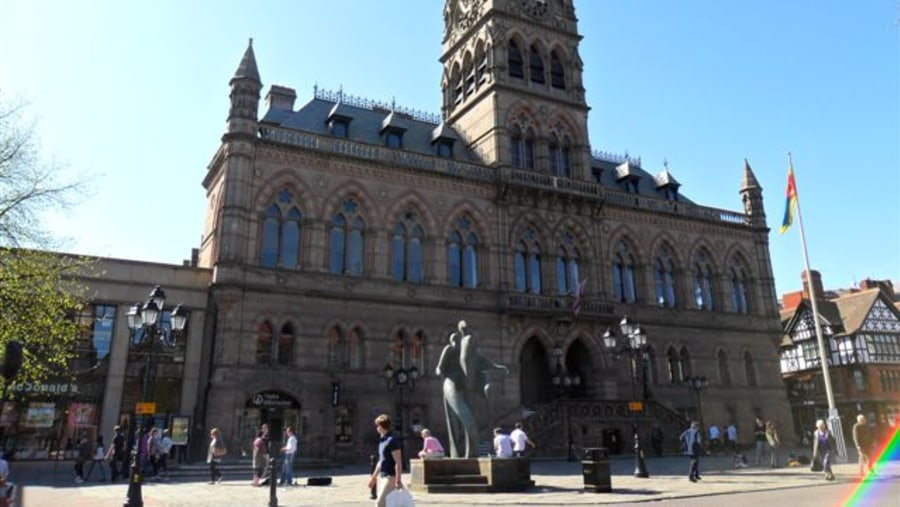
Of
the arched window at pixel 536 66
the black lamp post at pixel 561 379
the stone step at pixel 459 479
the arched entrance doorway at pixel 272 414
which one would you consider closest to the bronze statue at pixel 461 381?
the stone step at pixel 459 479

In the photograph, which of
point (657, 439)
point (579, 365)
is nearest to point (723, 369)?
point (579, 365)

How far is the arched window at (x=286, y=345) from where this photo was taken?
30.3 metres

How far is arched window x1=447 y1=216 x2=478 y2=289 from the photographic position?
1415 inches

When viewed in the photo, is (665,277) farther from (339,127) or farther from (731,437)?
(339,127)

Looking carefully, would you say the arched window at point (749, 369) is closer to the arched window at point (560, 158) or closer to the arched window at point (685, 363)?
the arched window at point (685, 363)

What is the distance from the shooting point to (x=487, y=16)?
1651 inches

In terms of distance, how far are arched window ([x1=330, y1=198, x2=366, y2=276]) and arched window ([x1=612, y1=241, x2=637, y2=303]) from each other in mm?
16781

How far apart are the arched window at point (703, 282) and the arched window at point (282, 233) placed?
26.7 metres

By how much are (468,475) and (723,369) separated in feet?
102

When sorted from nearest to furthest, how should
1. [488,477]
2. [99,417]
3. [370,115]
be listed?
[488,477] < [99,417] < [370,115]

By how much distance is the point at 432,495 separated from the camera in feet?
55.3

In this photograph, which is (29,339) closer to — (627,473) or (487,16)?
(627,473)

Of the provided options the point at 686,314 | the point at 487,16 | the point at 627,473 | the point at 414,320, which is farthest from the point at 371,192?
the point at 686,314

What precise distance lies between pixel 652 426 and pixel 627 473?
12.1 metres
